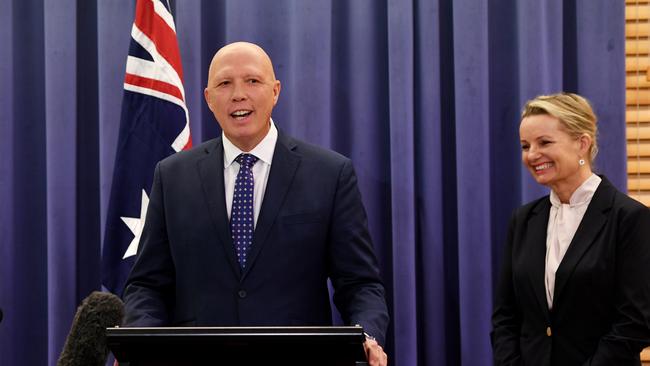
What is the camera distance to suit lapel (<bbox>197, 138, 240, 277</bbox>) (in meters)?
2.34

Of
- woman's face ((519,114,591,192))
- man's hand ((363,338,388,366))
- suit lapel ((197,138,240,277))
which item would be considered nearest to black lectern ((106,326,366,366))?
man's hand ((363,338,388,366))

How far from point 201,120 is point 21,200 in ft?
3.24

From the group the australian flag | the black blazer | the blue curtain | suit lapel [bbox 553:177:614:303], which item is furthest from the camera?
the blue curtain

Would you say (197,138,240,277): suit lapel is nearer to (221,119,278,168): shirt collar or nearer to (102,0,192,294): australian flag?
(221,119,278,168): shirt collar

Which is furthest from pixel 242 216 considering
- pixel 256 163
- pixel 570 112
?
pixel 570 112

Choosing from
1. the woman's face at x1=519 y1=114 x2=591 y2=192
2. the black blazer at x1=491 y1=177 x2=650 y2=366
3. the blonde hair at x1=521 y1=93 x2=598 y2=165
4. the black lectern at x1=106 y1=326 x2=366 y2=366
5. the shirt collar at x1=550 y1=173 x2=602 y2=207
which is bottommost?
the black blazer at x1=491 y1=177 x2=650 y2=366

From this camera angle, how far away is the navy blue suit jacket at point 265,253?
2.31 m

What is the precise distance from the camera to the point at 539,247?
2.95 m

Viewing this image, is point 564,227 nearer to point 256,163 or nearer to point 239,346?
point 256,163

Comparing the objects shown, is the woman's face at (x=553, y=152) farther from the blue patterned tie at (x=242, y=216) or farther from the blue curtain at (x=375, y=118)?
the blue patterned tie at (x=242, y=216)

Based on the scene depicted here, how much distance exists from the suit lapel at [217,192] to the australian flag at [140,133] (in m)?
0.85

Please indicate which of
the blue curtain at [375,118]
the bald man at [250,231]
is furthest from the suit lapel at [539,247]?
the bald man at [250,231]

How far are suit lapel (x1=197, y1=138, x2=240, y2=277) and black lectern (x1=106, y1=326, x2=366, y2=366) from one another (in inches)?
32.5

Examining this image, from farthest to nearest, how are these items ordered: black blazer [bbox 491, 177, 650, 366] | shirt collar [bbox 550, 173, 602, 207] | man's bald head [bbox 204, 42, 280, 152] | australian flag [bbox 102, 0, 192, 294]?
australian flag [bbox 102, 0, 192, 294]
shirt collar [bbox 550, 173, 602, 207]
black blazer [bbox 491, 177, 650, 366]
man's bald head [bbox 204, 42, 280, 152]
